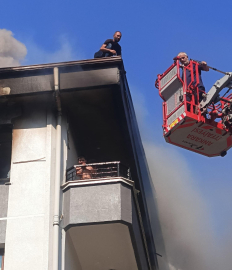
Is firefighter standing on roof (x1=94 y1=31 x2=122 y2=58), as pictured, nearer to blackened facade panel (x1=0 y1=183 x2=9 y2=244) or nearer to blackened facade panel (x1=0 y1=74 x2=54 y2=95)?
blackened facade panel (x1=0 y1=74 x2=54 y2=95)

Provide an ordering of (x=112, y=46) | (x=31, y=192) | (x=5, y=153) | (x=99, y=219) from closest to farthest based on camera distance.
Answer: (x=99, y=219) < (x=31, y=192) < (x=112, y=46) < (x=5, y=153)

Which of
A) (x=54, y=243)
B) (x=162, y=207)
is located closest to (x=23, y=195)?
(x=54, y=243)

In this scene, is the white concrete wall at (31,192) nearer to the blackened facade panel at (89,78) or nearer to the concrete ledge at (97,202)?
the concrete ledge at (97,202)

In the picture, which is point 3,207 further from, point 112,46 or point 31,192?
point 112,46

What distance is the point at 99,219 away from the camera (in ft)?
32.9

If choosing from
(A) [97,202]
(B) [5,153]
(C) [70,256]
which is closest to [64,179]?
(A) [97,202]

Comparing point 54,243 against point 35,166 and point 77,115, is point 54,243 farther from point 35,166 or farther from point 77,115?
point 77,115

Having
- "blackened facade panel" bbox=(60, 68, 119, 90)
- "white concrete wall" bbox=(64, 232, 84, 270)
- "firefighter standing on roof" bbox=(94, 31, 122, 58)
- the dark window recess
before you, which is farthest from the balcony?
"firefighter standing on roof" bbox=(94, 31, 122, 58)

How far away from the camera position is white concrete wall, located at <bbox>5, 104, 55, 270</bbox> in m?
9.60

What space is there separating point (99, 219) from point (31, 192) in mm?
1350

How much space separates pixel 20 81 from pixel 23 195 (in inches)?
88.9

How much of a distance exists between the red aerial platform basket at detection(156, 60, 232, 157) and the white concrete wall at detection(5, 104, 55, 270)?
8.84ft

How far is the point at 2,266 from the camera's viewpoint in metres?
9.95

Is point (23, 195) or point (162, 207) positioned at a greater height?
point (162, 207)
